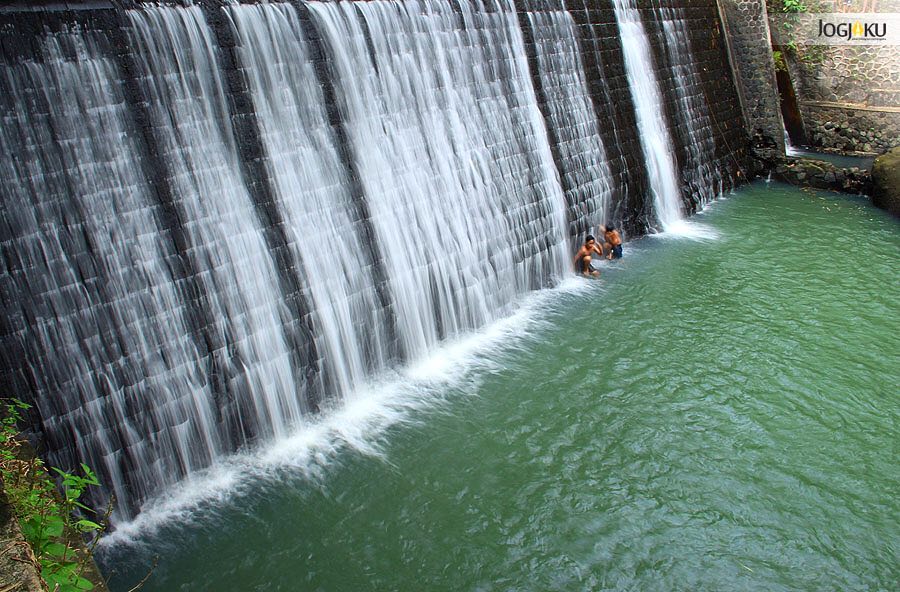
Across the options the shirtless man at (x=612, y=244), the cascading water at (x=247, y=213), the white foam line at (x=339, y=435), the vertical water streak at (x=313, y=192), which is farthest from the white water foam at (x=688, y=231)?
the vertical water streak at (x=313, y=192)

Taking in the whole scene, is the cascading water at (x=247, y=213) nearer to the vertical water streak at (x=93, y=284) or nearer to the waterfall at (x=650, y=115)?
the vertical water streak at (x=93, y=284)

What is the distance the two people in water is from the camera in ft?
31.9

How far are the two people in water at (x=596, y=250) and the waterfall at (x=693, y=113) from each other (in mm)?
2792

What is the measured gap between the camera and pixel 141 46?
577 cm

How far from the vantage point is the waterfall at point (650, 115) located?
36.9 feet

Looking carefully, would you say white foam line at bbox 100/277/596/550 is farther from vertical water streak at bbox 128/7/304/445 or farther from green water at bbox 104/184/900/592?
vertical water streak at bbox 128/7/304/445

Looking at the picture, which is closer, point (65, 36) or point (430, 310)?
point (65, 36)

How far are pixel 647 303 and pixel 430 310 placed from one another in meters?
2.68

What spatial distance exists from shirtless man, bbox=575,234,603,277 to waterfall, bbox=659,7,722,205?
132 inches

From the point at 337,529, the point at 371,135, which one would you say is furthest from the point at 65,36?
the point at 337,529

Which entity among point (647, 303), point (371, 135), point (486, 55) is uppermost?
point (486, 55)

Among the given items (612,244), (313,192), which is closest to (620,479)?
(313,192)

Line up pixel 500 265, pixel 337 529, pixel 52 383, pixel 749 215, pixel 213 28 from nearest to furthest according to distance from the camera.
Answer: pixel 52 383 < pixel 337 529 < pixel 213 28 < pixel 500 265 < pixel 749 215

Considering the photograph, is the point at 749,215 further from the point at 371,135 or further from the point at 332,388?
the point at 332,388
